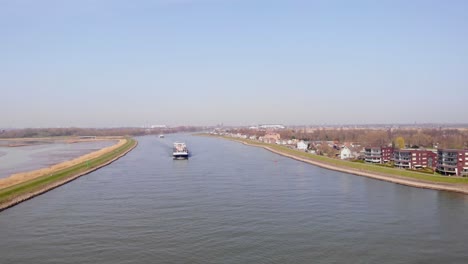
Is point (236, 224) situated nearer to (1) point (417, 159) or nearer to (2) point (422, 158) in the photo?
(1) point (417, 159)

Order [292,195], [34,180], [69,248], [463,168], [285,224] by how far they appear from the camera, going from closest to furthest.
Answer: [69,248], [285,224], [292,195], [34,180], [463,168]

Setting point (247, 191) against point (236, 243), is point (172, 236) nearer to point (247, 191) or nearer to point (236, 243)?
point (236, 243)

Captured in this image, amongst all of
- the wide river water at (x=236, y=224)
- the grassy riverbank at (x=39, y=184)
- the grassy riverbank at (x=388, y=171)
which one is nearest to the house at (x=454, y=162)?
the grassy riverbank at (x=388, y=171)

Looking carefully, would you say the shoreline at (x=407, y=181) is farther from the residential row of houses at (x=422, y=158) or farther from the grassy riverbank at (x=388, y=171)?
the residential row of houses at (x=422, y=158)

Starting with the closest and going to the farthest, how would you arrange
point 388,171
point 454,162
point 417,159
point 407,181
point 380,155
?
point 407,181 → point 454,162 → point 388,171 → point 417,159 → point 380,155

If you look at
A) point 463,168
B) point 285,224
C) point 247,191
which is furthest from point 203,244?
point 463,168

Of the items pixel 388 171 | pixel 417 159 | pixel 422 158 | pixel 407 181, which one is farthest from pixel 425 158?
pixel 407 181
